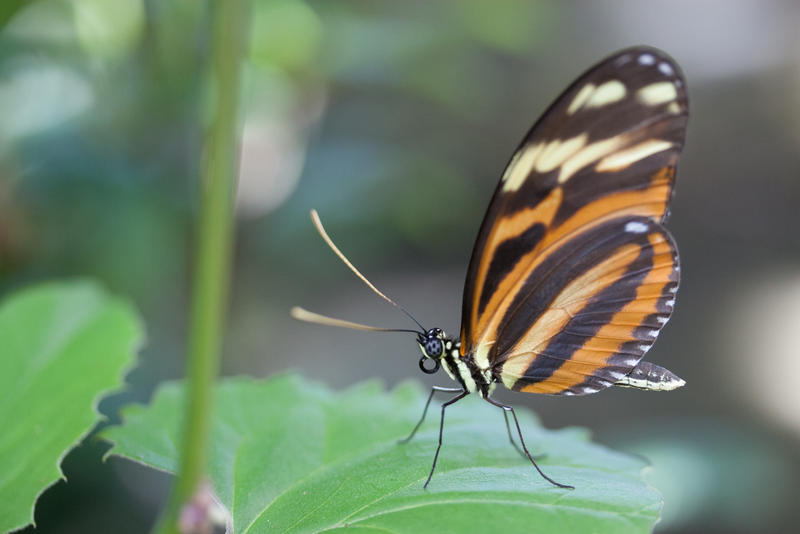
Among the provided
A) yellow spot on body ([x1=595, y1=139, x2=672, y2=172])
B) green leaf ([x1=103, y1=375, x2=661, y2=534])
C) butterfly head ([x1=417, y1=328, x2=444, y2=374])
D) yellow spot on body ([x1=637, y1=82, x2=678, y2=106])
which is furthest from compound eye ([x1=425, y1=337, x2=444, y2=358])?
yellow spot on body ([x1=637, y1=82, x2=678, y2=106])

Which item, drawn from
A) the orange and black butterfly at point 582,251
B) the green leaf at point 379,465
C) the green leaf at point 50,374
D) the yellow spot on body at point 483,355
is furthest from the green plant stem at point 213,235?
the yellow spot on body at point 483,355

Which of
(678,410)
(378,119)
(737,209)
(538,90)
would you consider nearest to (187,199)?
(378,119)

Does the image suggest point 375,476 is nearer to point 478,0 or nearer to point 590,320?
point 590,320

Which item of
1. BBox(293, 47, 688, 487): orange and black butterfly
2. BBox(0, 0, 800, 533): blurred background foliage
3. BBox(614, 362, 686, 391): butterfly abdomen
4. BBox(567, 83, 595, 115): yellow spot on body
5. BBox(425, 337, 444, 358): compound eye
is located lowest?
BBox(0, 0, 800, 533): blurred background foliage

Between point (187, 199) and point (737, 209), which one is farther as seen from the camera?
point (737, 209)

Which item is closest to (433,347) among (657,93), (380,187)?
(657,93)

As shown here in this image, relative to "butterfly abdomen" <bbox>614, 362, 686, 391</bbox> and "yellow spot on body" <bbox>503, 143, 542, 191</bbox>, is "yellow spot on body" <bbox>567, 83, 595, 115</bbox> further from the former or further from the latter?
"butterfly abdomen" <bbox>614, 362, 686, 391</bbox>
